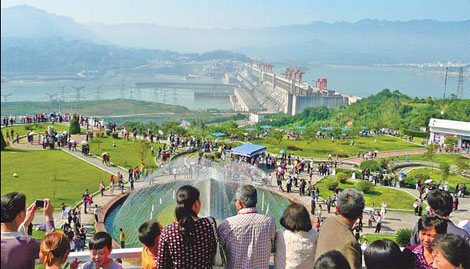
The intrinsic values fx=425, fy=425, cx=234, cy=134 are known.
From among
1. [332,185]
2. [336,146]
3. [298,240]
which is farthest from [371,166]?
[298,240]

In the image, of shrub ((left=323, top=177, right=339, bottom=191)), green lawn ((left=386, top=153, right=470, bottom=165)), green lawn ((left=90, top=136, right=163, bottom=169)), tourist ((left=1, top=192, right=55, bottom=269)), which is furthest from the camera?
green lawn ((left=386, top=153, right=470, bottom=165))

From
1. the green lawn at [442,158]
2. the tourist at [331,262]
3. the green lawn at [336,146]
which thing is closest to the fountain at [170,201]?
the tourist at [331,262]

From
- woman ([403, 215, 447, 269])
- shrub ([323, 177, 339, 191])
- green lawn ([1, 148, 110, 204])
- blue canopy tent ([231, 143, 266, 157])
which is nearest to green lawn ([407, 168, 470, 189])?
shrub ([323, 177, 339, 191])

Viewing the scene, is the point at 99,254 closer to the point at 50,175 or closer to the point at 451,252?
the point at 451,252

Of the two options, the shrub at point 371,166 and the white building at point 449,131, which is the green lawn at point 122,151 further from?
the white building at point 449,131

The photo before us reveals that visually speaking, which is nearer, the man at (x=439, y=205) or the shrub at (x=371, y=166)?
the man at (x=439, y=205)

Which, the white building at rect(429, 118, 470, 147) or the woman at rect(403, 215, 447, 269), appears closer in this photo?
the woman at rect(403, 215, 447, 269)

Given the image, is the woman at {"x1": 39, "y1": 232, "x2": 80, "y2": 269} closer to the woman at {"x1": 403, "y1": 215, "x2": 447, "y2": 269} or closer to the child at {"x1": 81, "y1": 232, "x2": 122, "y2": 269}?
the child at {"x1": 81, "y1": 232, "x2": 122, "y2": 269}
